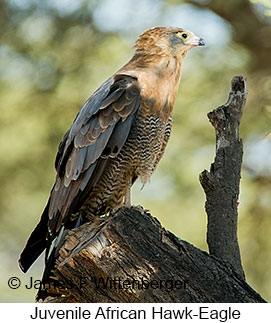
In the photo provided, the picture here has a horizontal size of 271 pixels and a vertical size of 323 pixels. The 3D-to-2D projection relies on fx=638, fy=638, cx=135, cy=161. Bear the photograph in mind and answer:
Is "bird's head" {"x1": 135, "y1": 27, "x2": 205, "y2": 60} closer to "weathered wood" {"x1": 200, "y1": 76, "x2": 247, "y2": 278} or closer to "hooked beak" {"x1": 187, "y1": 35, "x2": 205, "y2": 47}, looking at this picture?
"hooked beak" {"x1": 187, "y1": 35, "x2": 205, "y2": 47}

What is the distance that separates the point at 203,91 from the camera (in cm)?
546

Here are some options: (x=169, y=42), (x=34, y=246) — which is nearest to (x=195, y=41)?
(x=169, y=42)

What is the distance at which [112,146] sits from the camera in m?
3.36


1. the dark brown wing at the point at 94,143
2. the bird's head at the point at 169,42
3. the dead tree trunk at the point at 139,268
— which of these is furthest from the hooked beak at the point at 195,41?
the dead tree trunk at the point at 139,268

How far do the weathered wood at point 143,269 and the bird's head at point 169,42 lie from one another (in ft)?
4.07

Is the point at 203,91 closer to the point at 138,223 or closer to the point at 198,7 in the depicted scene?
the point at 198,7

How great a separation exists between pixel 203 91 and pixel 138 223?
2874mm

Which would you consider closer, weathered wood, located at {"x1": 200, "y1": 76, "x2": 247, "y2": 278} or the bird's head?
weathered wood, located at {"x1": 200, "y1": 76, "x2": 247, "y2": 278}

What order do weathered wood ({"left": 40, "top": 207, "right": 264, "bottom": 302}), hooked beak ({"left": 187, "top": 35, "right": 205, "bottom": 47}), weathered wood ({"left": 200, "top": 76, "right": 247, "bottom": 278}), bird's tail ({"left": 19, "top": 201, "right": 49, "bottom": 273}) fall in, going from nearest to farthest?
weathered wood ({"left": 40, "top": 207, "right": 264, "bottom": 302}) < weathered wood ({"left": 200, "top": 76, "right": 247, "bottom": 278}) < bird's tail ({"left": 19, "top": 201, "right": 49, "bottom": 273}) < hooked beak ({"left": 187, "top": 35, "right": 205, "bottom": 47})

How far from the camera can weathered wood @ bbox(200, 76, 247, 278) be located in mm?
3166

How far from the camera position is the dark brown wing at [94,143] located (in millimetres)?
3320

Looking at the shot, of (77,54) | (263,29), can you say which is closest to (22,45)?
(77,54)

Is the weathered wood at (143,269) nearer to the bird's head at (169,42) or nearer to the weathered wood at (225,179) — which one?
the weathered wood at (225,179)

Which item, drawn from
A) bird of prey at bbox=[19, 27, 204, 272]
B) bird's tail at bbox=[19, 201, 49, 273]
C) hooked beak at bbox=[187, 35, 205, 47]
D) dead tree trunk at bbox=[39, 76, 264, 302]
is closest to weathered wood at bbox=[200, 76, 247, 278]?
dead tree trunk at bbox=[39, 76, 264, 302]
